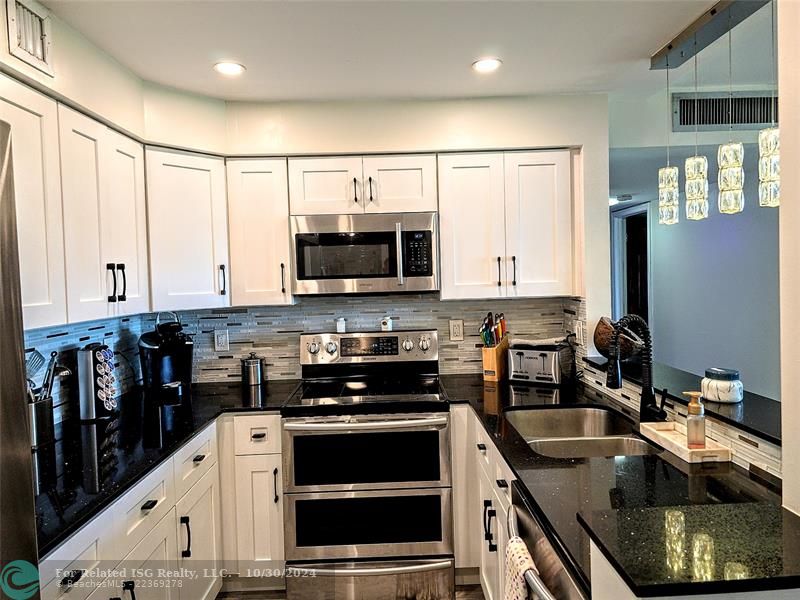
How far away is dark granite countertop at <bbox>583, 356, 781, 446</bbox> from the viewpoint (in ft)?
4.80

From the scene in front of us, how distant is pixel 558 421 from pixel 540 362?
44cm

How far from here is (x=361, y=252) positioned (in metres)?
2.73

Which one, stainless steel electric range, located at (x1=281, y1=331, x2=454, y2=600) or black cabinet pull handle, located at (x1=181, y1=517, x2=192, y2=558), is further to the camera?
stainless steel electric range, located at (x1=281, y1=331, x2=454, y2=600)

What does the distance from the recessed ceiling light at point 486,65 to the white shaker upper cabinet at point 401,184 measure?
536 mm

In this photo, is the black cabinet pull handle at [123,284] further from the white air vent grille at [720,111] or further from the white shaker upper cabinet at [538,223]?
the white air vent grille at [720,111]

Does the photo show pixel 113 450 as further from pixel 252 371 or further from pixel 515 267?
pixel 515 267

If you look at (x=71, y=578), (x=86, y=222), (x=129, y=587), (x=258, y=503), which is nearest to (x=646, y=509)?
(x=71, y=578)

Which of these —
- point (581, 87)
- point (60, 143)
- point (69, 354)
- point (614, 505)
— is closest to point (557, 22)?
point (581, 87)

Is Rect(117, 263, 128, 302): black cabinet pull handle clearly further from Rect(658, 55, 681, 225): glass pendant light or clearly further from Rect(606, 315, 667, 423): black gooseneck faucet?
Rect(658, 55, 681, 225): glass pendant light

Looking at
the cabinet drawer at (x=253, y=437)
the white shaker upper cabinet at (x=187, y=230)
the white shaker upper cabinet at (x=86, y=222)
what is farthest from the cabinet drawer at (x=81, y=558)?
the white shaker upper cabinet at (x=187, y=230)

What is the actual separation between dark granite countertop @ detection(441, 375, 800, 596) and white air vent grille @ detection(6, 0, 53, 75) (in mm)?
1949

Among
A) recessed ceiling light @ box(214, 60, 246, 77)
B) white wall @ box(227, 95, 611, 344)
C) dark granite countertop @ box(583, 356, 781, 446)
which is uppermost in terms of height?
recessed ceiling light @ box(214, 60, 246, 77)

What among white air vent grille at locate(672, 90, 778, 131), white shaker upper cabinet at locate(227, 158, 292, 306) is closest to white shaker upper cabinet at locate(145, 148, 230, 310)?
white shaker upper cabinet at locate(227, 158, 292, 306)

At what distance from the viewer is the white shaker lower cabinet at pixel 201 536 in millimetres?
1996
